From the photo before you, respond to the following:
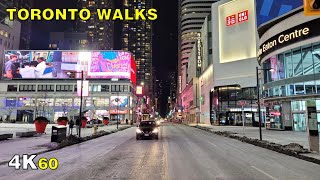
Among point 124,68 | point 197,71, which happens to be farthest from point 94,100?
point 197,71

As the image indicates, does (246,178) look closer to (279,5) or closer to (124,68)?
(279,5)

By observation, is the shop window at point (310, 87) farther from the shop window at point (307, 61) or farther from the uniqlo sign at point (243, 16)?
the uniqlo sign at point (243, 16)

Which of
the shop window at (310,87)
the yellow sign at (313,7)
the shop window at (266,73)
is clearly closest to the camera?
the yellow sign at (313,7)

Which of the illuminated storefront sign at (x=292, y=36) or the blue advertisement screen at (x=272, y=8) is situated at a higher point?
the blue advertisement screen at (x=272, y=8)

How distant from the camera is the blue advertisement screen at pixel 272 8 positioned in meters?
38.7

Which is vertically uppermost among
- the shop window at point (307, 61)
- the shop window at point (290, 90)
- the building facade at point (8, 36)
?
the building facade at point (8, 36)

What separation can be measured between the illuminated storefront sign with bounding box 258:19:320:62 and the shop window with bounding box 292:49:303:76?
157cm

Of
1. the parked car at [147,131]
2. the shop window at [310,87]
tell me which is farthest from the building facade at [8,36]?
the shop window at [310,87]

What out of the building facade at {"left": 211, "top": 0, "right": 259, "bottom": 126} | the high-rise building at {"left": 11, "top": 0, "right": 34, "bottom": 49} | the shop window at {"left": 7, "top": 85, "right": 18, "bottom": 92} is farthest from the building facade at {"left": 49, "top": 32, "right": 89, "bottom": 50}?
the building facade at {"left": 211, "top": 0, "right": 259, "bottom": 126}

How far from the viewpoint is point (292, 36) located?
123ft

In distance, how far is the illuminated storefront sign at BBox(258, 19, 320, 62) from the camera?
33.9m

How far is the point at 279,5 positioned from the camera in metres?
41.9

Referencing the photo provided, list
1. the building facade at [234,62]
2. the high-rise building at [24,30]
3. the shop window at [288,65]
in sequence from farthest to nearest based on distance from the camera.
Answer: the high-rise building at [24,30]
the building facade at [234,62]
the shop window at [288,65]

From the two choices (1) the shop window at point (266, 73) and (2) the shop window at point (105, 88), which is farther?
(2) the shop window at point (105, 88)
